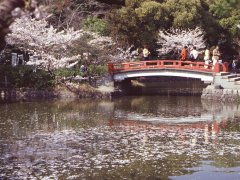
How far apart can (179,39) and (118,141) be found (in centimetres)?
2226

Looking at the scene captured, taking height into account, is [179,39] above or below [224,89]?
above

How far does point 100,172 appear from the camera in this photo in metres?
11.9

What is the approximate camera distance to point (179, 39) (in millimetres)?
37156

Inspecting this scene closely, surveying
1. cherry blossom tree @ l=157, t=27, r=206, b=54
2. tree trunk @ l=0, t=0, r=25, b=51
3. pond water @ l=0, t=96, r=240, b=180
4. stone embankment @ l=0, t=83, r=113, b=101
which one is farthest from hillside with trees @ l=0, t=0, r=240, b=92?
tree trunk @ l=0, t=0, r=25, b=51

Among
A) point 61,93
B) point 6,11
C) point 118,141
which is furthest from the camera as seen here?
point 61,93

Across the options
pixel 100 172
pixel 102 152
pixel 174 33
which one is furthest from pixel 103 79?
pixel 100 172

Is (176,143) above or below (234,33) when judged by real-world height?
below

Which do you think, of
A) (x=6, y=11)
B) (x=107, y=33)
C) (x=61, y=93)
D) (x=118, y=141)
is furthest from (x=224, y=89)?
(x=6, y=11)

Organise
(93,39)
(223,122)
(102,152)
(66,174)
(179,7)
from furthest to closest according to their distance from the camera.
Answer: (179,7)
(93,39)
(223,122)
(102,152)
(66,174)

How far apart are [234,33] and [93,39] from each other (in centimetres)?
1339

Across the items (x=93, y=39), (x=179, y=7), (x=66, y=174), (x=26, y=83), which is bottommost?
(x=66, y=174)

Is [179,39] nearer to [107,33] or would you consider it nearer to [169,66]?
[107,33]

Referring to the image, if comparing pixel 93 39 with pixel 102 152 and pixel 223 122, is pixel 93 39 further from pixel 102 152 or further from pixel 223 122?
pixel 102 152

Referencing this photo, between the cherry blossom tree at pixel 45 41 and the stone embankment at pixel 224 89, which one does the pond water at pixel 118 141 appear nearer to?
the stone embankment at pixel 224 89
